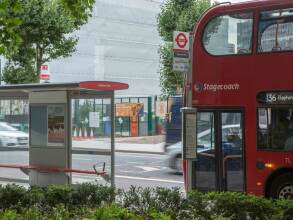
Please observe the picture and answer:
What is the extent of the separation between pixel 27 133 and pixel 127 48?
163 feet

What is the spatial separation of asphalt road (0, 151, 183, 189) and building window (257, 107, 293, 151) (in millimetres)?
2940

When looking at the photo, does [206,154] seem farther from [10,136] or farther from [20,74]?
[20,74]

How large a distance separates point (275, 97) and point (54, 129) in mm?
4551

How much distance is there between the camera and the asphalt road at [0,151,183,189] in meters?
12.1

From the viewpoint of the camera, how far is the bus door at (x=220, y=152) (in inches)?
440

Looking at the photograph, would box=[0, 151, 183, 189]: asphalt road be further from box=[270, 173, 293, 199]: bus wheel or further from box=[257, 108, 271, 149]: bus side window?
box=[270, 173, 293, 199]: bus wheel

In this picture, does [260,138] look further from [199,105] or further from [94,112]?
[94,112]

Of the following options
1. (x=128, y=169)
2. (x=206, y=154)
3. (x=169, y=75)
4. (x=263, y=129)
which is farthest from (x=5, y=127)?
(x=169, y=75)

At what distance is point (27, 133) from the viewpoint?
1323 centimetres

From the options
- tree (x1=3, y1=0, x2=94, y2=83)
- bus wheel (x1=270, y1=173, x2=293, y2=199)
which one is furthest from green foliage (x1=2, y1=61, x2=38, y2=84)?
bus wheel (x1=270, y1=173, x2=293, y2=199)

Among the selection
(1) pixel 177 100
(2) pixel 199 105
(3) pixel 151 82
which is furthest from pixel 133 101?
(2) pixel 199 105

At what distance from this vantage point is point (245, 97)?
11.2 meters

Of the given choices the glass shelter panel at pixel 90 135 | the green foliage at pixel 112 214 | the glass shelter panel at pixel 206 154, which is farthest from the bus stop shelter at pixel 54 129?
the green foliage at pixel 112 214

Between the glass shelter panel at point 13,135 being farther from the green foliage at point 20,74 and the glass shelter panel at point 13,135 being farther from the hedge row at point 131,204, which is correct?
the green foliage at point 20,74
